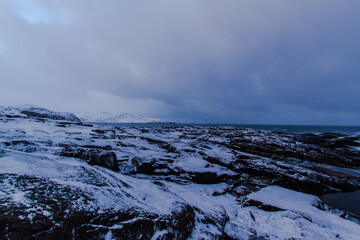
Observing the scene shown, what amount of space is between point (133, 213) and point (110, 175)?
3433mm

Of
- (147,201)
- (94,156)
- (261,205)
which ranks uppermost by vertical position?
(94,156)

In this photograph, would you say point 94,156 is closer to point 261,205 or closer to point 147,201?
point 147,201

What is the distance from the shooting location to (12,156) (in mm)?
7270

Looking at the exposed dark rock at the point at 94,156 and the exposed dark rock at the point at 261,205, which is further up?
the exposed dark rock at the point at 94,156

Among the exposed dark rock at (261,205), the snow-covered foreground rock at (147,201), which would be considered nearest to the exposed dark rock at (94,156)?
the snow-covered foreground rock at (147,201)

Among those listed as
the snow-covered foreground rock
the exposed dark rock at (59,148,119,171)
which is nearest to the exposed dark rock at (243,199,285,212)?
the snow-covered foreground rock

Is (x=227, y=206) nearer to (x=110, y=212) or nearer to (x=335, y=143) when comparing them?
(x=110, y=212)

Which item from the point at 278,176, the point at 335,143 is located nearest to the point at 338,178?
the point at 278,176

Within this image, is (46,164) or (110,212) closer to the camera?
(110,212)

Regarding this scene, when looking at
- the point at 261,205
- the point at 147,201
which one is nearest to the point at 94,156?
the point at 147,201

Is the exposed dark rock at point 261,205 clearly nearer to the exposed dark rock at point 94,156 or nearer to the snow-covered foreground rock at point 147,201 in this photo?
the snow-covered foreground rock at point 147,201

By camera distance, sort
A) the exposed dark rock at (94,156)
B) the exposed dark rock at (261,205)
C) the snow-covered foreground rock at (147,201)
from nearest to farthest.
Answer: the snow-covered foreground rock at (147,201)
the exposed dark rock at (261,205)
the exposed dark rock at (94,156)

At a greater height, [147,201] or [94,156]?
[94,156]

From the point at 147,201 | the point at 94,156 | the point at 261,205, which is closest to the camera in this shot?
the point at 147,201
